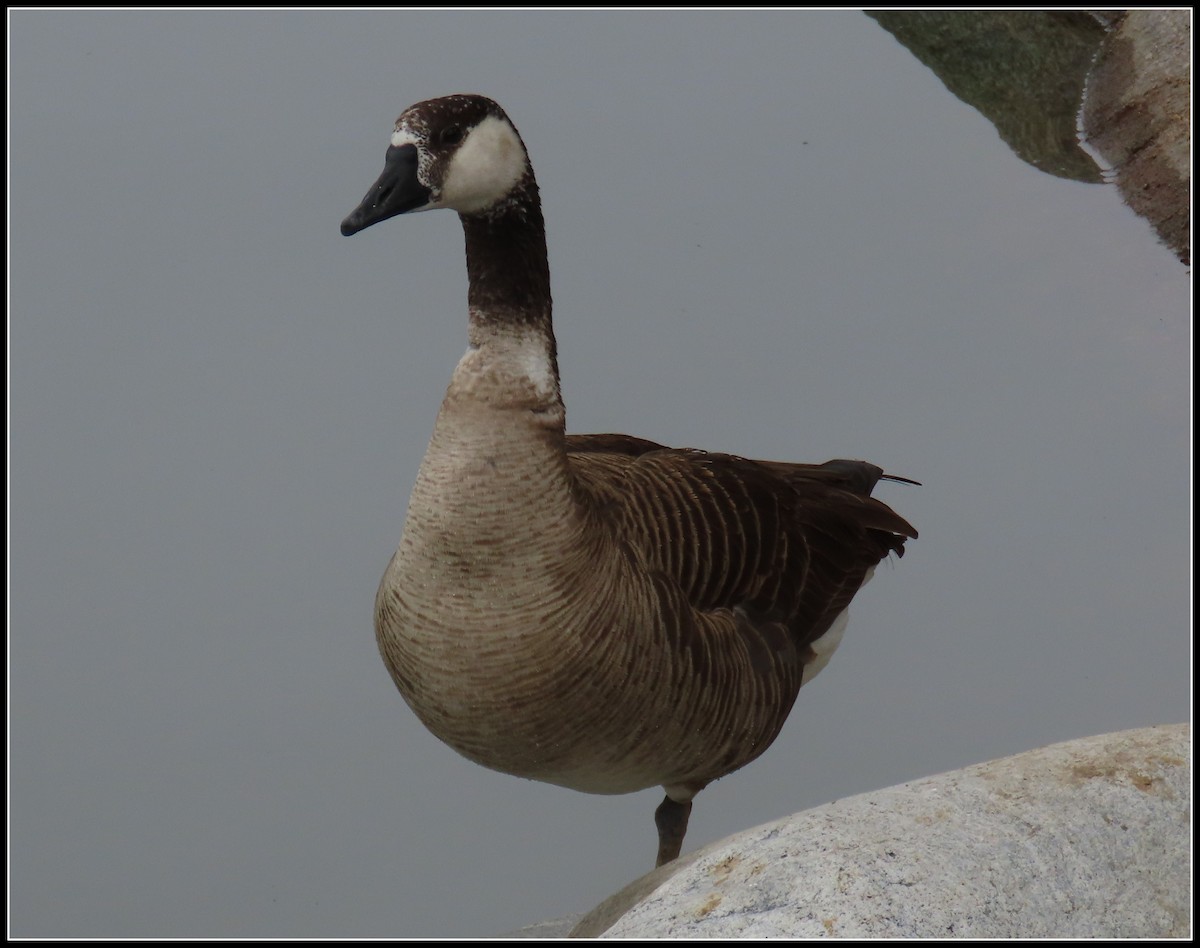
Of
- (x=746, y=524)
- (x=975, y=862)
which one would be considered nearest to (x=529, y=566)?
(x=746, y=524)

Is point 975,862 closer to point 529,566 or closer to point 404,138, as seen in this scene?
point 529,566

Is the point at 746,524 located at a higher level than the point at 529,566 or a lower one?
higher

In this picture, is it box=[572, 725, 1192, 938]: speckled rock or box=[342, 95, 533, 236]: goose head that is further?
box=[342, 95, 533, 236]: goose head

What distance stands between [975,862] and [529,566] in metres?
1.17

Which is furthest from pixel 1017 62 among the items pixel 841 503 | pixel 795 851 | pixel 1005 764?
pixel 795 851

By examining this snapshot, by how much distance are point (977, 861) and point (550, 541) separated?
1163 millimetres

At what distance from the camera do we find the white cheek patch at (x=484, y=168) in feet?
10.4

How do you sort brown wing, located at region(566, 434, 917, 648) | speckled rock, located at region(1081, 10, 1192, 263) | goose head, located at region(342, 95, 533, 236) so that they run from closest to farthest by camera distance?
goose head, located at region(342, 95, 533, 236) < brown wing, located at region(566, 434, 917, 648) < speckled rock, located at region(1081, 10, 1192, 263)

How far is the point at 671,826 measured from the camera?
4.10m

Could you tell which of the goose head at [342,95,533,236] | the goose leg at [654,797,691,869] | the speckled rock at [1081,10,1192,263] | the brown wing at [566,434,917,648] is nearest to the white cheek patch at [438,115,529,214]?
the goose head at [342,95,533,236]

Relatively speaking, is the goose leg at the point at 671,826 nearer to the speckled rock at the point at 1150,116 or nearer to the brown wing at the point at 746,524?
the brown wing at the point at 746,524

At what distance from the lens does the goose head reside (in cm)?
312

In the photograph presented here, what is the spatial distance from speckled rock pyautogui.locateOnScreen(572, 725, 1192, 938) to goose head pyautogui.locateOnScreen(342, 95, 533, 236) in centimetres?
154

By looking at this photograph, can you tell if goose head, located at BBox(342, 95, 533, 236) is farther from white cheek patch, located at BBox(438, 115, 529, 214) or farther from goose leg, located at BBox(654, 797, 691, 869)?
goose leg, located at BBox(654, 797, 691, 869)
